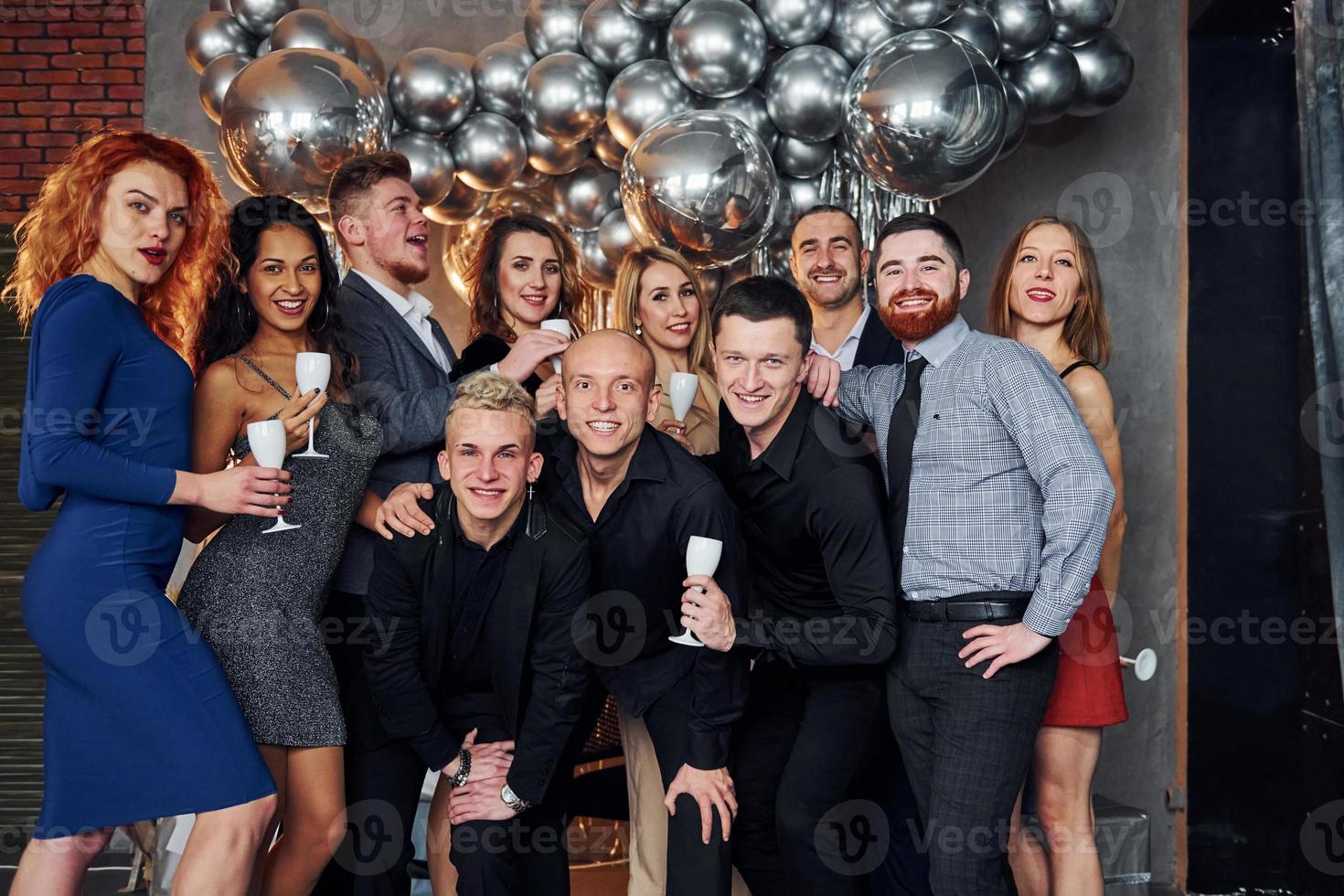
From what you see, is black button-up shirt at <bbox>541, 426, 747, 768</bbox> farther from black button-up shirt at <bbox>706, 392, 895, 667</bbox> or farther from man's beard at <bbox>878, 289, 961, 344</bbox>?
man's beard at <bbox>878, 289, 961, 344</bbox>

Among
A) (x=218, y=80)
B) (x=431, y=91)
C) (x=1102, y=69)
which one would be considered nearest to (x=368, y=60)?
(x=431, y=91)

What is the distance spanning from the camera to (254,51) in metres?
3.81

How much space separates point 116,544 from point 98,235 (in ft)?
1.82

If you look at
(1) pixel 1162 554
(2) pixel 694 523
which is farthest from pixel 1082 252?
(1) pixel 1162 554

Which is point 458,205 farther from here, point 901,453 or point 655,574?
point 901,453

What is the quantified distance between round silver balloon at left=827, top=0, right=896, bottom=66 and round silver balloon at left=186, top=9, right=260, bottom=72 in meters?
1.89

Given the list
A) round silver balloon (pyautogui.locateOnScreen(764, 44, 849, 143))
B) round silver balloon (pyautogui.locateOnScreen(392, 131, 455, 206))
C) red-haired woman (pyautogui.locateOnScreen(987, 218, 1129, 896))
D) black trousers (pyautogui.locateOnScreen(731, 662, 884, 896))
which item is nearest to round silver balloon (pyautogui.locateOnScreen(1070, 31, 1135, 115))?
round silver balloon (pyautogui.locateOnScreen(764, 44, 849, 143))

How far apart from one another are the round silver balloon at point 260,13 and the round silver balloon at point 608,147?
1.09 m

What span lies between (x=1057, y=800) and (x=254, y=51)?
3282mm

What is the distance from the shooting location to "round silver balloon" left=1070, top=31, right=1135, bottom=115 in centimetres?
364

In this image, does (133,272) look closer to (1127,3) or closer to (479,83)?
(479,83)

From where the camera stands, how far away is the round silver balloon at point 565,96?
3.45 metres

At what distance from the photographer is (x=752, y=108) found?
348 cm

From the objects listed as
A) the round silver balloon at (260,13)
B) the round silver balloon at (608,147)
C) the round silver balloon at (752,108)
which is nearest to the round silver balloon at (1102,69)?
the round silver balloon at (752,108)
